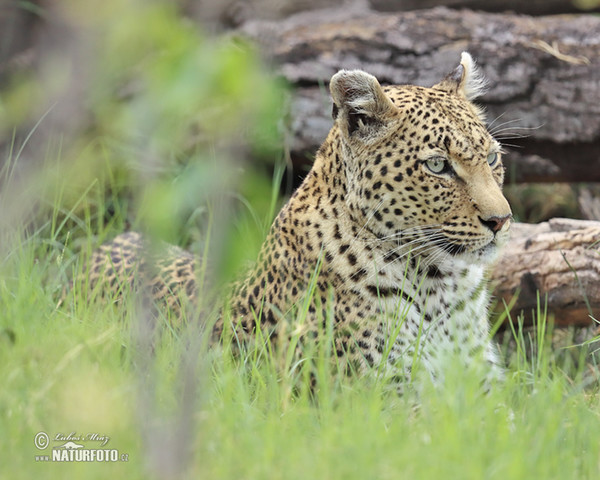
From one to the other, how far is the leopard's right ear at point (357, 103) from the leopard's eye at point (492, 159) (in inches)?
28.5

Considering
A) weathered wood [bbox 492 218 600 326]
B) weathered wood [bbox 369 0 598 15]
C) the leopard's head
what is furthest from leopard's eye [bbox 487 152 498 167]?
weathered wood [bbox 369 0 598 15]

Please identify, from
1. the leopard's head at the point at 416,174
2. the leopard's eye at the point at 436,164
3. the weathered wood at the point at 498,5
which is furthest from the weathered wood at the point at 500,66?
the leopard's eye at the point at 436,164

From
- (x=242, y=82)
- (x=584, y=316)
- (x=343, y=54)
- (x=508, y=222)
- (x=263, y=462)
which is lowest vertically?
(x=584, y=316)

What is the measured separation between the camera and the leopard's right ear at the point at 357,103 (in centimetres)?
503

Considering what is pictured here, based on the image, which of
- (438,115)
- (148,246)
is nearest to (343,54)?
(438,115)

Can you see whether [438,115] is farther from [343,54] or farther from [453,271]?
[343,54]

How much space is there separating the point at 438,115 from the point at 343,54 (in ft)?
9.21

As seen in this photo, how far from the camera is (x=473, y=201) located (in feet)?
16.3

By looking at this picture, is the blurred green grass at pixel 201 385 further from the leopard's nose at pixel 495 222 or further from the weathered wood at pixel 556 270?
the weathered wood at pixel 556 270

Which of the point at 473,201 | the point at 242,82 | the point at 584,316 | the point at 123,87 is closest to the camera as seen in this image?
the point at 242,82

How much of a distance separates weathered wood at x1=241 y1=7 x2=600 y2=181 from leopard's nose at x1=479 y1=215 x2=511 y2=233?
288 cm

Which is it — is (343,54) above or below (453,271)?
above

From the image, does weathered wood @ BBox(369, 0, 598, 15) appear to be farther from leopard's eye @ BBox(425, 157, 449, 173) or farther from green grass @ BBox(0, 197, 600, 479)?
green grass @ BBox(0, 197, 600, 479)

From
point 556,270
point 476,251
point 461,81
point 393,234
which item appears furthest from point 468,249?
point 556,270
